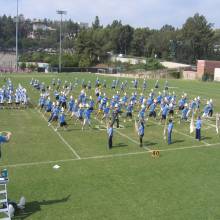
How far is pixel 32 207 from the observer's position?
39.0ft

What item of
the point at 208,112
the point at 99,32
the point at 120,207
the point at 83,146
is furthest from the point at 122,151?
the point at 99,32

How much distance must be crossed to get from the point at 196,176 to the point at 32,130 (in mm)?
11966

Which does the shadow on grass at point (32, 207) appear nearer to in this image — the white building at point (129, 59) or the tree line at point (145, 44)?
the tree line at point (145, 44)

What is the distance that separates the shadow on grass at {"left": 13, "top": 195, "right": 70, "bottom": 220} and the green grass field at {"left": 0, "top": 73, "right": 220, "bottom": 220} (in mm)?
29

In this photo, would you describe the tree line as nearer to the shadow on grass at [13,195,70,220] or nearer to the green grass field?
the green grass field

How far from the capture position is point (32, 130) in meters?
23.8

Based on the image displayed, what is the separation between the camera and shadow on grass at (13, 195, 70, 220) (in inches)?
446

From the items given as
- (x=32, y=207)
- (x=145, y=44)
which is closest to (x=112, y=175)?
(x=32, y=207)

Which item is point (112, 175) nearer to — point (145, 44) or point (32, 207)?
point (32, 207)

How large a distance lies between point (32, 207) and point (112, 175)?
404 centimetres

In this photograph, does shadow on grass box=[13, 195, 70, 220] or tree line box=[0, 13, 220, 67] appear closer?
shadow on grass box=[13, 195, 70, 220]

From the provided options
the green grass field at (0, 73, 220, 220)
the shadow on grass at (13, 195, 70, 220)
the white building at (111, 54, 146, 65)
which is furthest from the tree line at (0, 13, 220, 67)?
the shadow on grass at (13, 195, 70, 220)

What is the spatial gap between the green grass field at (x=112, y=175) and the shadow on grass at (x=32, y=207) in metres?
0.03

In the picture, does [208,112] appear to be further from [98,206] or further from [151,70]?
[151,70]
